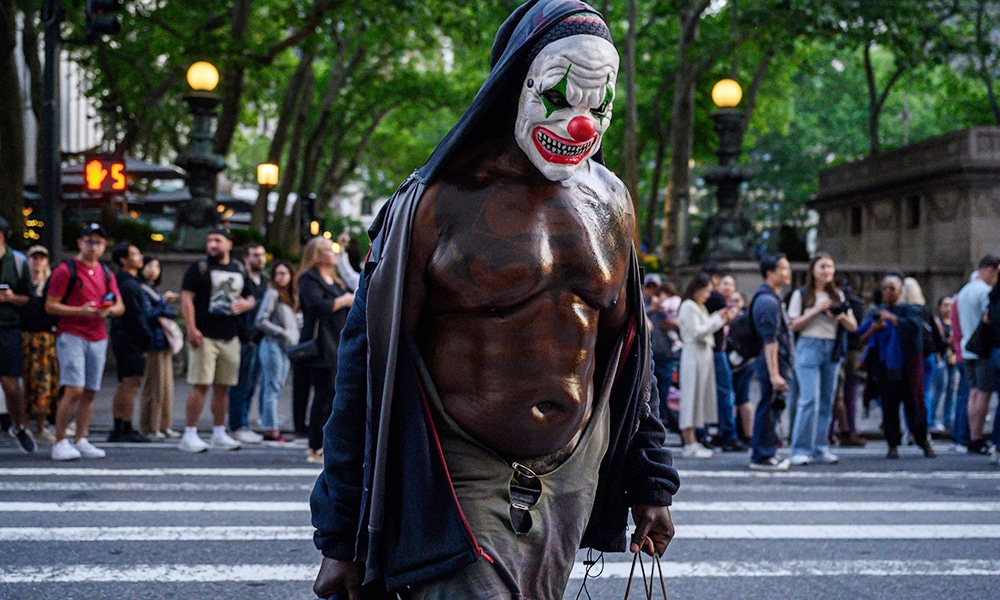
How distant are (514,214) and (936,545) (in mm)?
5442

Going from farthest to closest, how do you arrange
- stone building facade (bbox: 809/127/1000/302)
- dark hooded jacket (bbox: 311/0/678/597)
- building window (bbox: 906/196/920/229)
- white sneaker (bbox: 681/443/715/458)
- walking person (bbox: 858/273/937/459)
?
building window (bbox: 906/196/920/229), stone building facade (bbox: 809/127/1000/302), walking person (bbox: 858/273/937/459), white sneaker (bbox: 681/443/715/458), dark hooded jacket (bbox: 311/0/678/597)

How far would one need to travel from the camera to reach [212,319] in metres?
11.0

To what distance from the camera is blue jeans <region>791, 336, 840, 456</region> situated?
35.7ft

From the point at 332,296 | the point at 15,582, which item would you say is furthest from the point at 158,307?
the point at 15,582

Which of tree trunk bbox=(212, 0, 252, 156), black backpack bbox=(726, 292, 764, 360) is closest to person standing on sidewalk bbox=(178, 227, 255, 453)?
black backpack bbox=(726, 292, 764, 360)

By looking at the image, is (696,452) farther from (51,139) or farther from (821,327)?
(51,139)

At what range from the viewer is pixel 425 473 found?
9.64 feet

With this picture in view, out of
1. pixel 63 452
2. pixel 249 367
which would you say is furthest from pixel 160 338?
pixel 63 452

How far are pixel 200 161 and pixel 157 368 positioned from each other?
7708mm

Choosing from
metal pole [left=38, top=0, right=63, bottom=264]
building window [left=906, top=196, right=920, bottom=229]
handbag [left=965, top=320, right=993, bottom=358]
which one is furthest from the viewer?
building window [left=906, top=196, right=920, bottom=229]

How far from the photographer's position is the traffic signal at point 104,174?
1670cm

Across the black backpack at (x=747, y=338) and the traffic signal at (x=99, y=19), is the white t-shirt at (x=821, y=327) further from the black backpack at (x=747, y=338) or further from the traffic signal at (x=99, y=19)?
the traffic signal at (x=99, y=19)

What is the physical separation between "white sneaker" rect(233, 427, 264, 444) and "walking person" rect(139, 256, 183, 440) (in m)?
0.70

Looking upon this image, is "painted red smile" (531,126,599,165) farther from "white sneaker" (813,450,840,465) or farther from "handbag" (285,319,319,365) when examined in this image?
"white sneaker" (813,450,840,465)
